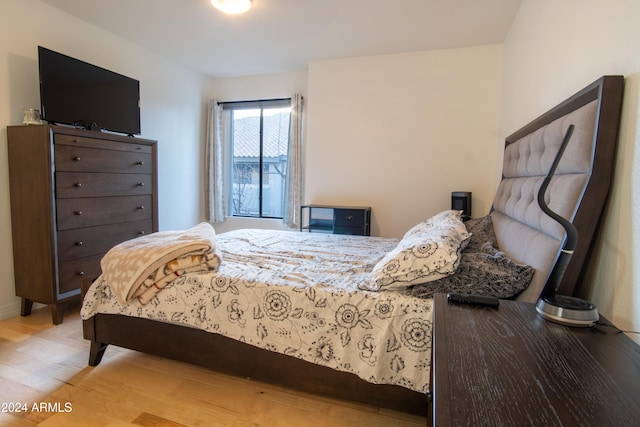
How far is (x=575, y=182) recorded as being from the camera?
1.14 metres

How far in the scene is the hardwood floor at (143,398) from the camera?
1.48 meters

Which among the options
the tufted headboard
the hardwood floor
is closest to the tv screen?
the hardwood floor

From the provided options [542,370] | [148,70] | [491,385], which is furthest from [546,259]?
[148,70]

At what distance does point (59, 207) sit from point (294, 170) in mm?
2537

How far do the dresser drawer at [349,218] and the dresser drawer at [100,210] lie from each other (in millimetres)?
1978

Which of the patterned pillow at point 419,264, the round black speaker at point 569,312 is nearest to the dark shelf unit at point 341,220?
the patterned pillow at point 419,264

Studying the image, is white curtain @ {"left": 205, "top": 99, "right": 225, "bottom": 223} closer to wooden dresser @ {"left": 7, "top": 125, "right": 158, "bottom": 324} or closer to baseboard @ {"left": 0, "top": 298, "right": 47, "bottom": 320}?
wooden dresser @ {"left": 7, "top": 125, "right": 158, "bottom": 324}

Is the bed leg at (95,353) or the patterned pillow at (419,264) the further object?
the bed leg at (95,353)

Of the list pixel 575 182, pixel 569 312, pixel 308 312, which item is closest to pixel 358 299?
pixel 308 312

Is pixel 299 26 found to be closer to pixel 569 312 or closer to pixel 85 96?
pixel 85 96

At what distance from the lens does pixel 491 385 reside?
591mm

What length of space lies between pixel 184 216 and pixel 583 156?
4.34m

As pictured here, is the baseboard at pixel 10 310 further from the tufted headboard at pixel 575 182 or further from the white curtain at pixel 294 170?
the tufted headboard at pixel 575 182

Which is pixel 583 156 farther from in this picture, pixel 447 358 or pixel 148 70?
pixel 148 70
